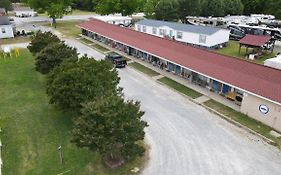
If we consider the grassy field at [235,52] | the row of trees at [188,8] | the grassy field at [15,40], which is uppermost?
the row of trees at [188,8]

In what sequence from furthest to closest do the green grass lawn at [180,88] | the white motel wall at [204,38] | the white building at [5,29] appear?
the white building at [5,29], the white motel wall at [204,38], the green grass lawn at [180,88]

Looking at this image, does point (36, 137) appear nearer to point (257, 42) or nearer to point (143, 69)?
point (143, 69)

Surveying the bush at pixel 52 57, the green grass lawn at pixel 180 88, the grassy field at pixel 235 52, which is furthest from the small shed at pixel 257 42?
the bush at pixel 52 57

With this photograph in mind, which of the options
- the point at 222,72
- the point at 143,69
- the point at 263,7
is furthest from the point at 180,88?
the point at 263,7

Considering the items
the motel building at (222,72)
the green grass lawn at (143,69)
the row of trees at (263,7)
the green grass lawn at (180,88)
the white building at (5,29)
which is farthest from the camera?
the row of trees at (263,7)

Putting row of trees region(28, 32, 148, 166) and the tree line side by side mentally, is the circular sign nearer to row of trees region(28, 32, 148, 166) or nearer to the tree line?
row of trees region(28, 32, 148, 166)

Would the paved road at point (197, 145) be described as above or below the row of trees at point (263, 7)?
below

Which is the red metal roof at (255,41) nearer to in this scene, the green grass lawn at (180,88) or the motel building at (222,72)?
the motel building at (222,72)

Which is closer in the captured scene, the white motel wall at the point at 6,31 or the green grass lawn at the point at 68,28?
the white motel wall at the point at 6,31
